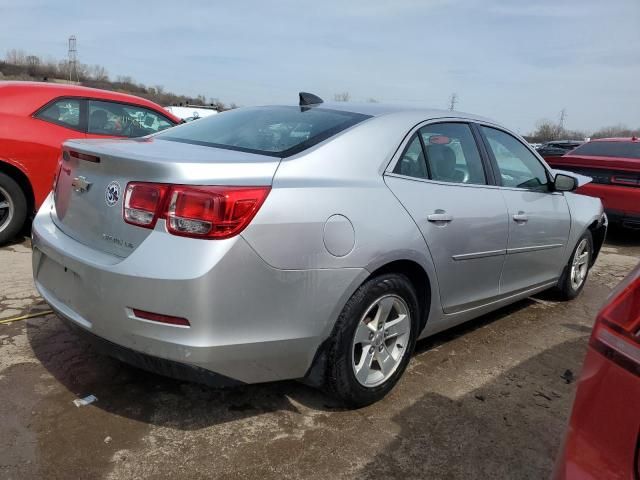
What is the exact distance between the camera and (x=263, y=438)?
2521 mm

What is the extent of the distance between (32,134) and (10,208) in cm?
74

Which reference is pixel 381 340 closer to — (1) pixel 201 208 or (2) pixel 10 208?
(1) pixel 201 208

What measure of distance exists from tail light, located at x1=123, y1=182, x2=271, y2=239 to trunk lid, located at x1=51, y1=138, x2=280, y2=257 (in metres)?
0.03

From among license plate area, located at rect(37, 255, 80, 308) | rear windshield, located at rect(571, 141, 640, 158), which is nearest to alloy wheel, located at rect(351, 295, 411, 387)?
license plate area, located at rect(37, 255, 80, 308)

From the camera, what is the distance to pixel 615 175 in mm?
7355

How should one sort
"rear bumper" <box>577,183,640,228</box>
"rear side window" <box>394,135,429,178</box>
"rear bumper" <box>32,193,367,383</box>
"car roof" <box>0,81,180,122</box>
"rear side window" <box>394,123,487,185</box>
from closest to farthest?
"rear bumper" <box>32,193,367,383</box> < "rear side window" <box>394,135,429,178</box> < "rear side window" <box>394,123,487,185</box> < "car roof" <box>0,81,180,122</box> < "rear bumper" <box>577,183,640,228</box>

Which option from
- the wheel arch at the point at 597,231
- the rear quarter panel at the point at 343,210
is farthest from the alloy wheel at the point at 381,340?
the wheel arch at the point at 597,231

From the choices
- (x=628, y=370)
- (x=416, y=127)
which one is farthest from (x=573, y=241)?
(x=628, y=370)

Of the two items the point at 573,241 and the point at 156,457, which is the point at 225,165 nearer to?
the point at 156,457

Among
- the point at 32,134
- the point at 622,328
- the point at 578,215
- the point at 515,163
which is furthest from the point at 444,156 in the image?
the point at 32,134

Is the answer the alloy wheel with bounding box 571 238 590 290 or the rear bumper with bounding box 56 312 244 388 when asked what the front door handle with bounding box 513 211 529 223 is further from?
the rear bumper with bounding box 56 312 244 388

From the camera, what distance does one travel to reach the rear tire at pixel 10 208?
5.14 meters

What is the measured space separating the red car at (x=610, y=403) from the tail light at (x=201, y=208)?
1.32 m

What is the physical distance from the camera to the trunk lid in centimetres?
219
